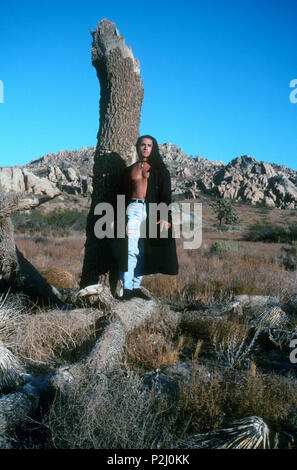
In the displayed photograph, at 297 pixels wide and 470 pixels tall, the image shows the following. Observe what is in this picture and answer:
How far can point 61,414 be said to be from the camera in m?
2.21

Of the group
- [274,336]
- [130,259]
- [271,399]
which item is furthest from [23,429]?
[274,336]

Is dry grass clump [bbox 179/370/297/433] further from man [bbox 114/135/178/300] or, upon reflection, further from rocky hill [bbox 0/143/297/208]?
rocky hill [bbox 0/143/297/208]

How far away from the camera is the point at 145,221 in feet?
15.7

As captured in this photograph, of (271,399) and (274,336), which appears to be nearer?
(271,399)

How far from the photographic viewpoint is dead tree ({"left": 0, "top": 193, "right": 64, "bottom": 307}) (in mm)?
4617

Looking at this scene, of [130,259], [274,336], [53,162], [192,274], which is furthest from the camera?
[53,162]

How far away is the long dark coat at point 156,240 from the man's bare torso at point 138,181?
0.05 m

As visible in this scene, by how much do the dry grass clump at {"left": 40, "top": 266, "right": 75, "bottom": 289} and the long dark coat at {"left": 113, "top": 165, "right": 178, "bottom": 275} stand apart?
8.88ft

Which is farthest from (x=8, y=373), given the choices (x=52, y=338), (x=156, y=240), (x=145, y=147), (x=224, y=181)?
(x=224, y=181)

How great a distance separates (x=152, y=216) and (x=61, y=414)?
300cm

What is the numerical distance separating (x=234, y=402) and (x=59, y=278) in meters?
5.38

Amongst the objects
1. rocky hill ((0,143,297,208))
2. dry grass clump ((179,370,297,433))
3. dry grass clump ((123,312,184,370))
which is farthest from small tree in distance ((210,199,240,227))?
dry grass clump ((179,370,297,433))

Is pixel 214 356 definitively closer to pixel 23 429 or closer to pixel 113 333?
pixel 113 333

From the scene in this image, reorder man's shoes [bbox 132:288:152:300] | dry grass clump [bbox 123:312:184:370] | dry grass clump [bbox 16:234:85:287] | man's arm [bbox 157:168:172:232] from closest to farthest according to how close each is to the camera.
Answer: dry grass clump [bbox 123:312:184:370]
man's shoes [bbox 132:288:152:300]
man's arm [bbox 157:168:172:232]
dry grass clump [bbox 16:234:85:287]
